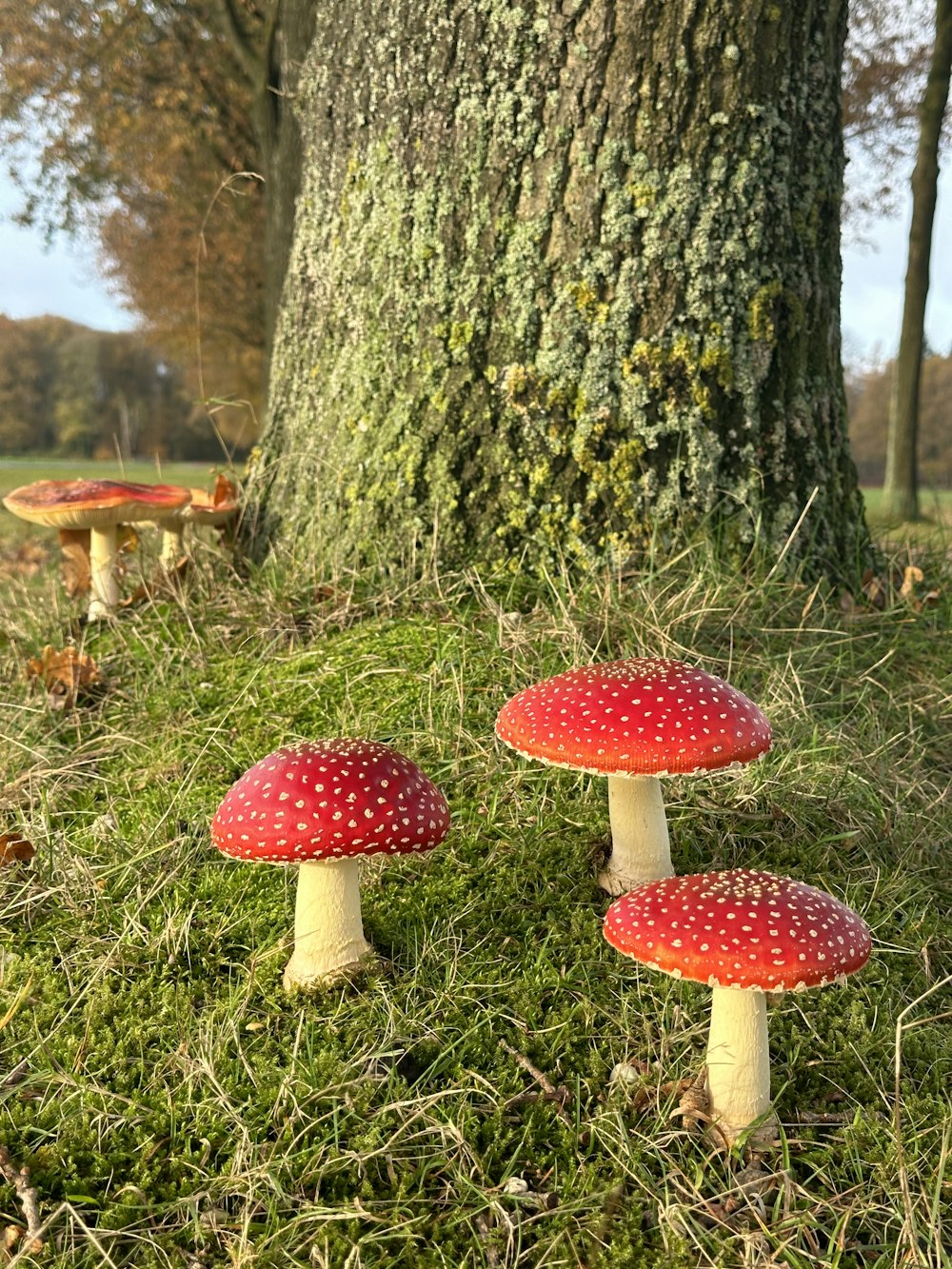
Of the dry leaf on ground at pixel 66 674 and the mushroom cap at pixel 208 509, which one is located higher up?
the mushroom cap at pixel 208 509

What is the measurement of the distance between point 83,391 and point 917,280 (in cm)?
5480

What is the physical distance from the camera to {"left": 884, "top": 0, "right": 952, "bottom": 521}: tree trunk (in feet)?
36.8

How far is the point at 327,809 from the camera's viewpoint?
6.13ft

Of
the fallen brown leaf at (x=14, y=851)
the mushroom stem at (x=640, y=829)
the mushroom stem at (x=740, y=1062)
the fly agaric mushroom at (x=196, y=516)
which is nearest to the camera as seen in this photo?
the mushroom stem at (x=740, y=1062)

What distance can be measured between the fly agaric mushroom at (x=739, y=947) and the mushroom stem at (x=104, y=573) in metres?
2.79

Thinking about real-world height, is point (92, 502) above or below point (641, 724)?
above

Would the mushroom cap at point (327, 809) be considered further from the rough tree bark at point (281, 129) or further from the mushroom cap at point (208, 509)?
the rough tree bark at point (281, 129)

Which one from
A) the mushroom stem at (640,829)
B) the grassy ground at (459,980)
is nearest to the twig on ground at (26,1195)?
the grassy ground at (459,980)

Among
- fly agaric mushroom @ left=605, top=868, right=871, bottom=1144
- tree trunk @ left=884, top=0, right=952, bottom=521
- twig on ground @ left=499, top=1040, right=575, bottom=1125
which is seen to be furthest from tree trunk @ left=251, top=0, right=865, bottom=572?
tree trunk @ left=884, top=0, right=952, bottom=521

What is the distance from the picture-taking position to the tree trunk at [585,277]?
3.27 metres

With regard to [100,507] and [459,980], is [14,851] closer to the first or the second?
[459,980]

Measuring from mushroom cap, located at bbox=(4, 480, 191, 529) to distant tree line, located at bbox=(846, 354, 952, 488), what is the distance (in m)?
22.6

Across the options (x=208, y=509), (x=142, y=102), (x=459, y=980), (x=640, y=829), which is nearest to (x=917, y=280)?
(x=142, y=102)

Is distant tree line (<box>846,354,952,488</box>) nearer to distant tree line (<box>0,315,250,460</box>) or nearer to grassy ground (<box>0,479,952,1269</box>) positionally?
grassy ground (<box>0,479,952,1269</box>)
